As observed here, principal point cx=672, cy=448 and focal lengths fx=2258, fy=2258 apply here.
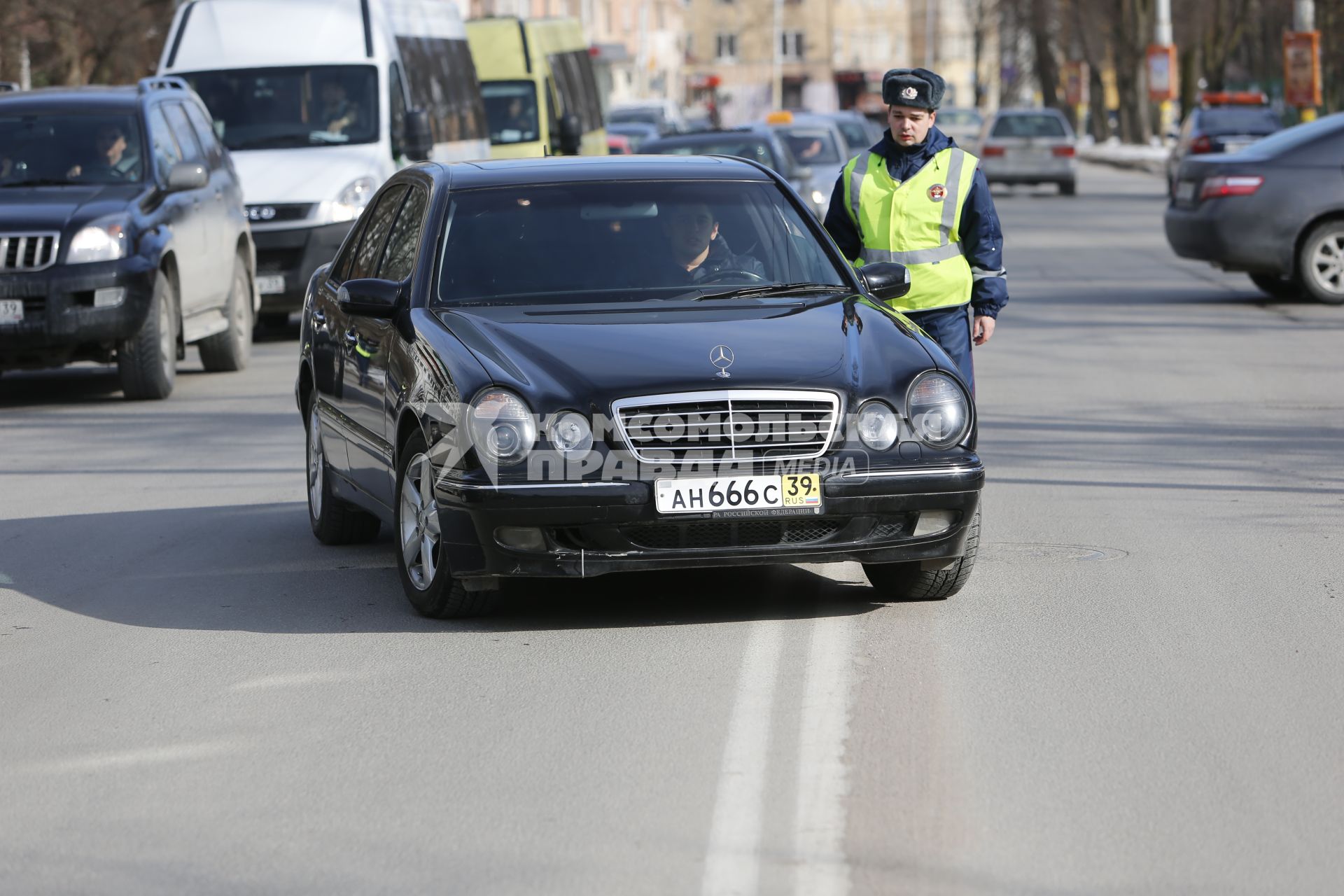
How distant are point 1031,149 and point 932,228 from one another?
33874mm

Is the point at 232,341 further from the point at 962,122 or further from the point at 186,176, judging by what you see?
the point at 962,122

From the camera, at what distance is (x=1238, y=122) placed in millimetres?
40062

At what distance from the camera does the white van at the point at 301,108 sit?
18.1 m

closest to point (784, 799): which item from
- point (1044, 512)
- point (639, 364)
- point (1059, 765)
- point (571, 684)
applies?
point (1059, 765)

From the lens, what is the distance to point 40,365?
46.0 ft

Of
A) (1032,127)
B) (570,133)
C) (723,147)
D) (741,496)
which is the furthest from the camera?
(1032,127)

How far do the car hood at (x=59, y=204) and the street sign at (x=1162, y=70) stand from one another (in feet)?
149

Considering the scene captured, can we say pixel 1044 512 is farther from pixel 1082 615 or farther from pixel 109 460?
pixel 109 460

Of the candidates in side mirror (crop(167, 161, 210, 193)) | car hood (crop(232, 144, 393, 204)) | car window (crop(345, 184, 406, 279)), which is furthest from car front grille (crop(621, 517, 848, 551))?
car hood (crop(232, 144, 393, 204))

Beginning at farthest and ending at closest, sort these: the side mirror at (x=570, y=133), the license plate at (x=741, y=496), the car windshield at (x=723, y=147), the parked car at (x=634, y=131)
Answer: the parked car at (x=634, y=131)
the side mirror at (x=570, y=133)
the car windshield at (x=723, y=147)
the license plate at (x=741, y=496)

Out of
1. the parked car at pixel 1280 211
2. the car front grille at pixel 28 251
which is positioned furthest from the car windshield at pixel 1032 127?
the car front grille at pixel 28 251

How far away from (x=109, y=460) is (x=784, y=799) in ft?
23.6

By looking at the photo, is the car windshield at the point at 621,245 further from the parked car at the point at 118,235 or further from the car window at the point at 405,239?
the parked car at the point at 118,235

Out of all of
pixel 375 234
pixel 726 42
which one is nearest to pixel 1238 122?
pixel 375 234
